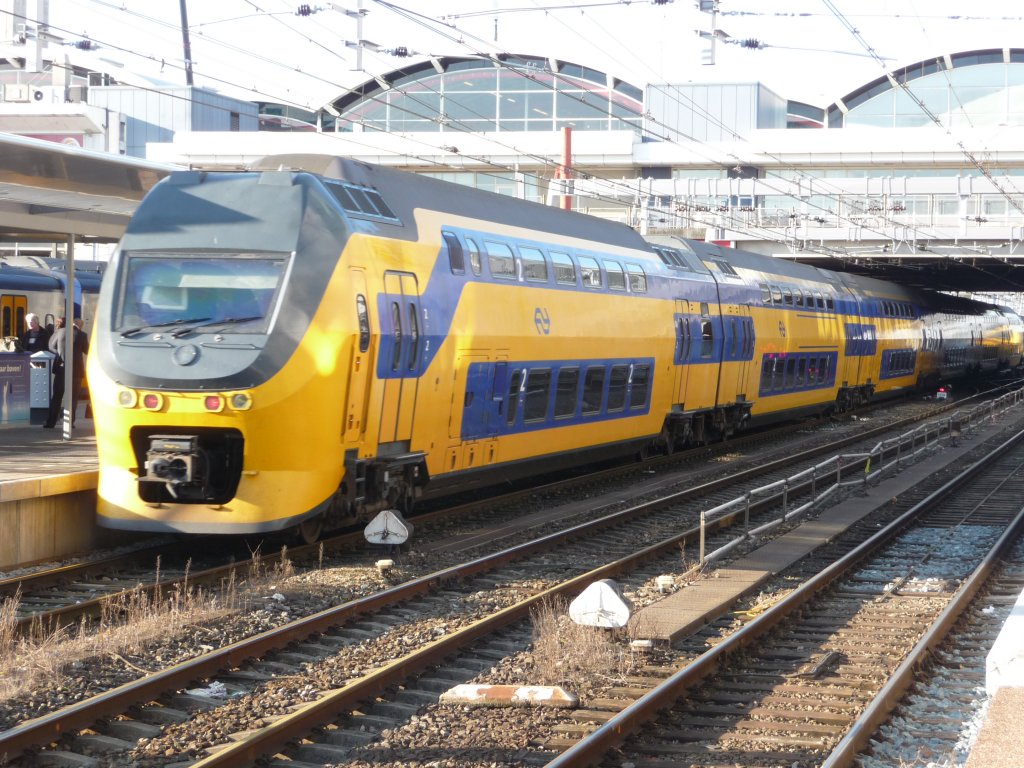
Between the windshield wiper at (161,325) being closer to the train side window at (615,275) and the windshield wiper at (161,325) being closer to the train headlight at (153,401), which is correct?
the train headlight at (153,401)

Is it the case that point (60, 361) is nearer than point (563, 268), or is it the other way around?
point (563, 268)

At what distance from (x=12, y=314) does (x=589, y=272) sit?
14683mm

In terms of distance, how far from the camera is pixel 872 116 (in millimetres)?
73750

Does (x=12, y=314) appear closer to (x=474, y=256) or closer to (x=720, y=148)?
(x=474, y=256)

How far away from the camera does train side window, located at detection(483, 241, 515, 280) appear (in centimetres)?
1566

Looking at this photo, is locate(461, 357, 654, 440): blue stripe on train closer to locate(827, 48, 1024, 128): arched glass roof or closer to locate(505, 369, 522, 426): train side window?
locate(505, 369, 522, 426): train side window

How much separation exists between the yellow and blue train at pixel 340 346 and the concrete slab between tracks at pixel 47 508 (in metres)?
0.78

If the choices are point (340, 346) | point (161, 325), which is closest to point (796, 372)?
point (340, 346)

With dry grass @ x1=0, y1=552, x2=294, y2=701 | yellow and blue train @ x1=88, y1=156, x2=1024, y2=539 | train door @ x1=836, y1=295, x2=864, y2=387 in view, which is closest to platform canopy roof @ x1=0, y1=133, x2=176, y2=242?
yellow and blue train @ x1=88, y1=156, x2=1024, y2=539

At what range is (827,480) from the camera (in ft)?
70.2

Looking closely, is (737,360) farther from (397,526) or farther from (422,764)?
(422,764)

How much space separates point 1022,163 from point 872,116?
2074cm

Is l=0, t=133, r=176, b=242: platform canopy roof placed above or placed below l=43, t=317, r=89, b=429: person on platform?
above

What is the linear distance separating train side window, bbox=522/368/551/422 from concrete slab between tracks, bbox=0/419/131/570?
17.3ft
